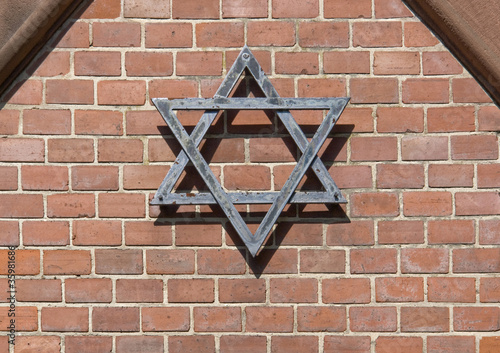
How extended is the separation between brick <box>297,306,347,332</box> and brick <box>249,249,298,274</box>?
148 mm

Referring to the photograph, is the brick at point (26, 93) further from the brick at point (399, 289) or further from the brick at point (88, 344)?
the brick at point (399, 289)

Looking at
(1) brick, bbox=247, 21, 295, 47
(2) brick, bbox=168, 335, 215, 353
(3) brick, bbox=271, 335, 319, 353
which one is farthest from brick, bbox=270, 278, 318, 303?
(1) brick, bbox=247, 21, 295, 47

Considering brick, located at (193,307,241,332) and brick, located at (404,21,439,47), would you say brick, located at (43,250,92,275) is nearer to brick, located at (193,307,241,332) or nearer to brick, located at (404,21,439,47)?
brick, located at (193,307,241,332)

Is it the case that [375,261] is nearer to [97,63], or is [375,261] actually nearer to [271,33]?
[271,33]

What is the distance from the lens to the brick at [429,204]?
176 cm

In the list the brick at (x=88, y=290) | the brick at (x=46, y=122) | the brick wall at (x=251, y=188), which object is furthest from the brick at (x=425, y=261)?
the brick at (x=46, y=122)

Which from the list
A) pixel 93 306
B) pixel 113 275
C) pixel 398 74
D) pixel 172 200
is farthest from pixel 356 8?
pixel 93 306

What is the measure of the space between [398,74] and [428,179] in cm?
38

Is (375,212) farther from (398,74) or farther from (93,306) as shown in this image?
(93,306)

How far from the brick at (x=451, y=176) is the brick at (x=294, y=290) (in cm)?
55

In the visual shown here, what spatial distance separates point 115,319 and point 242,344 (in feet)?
1.48

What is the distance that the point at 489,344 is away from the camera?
174 centimetres

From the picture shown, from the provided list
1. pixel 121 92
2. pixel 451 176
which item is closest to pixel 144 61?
pixel 121 92

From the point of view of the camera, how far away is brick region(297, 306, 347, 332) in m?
1.75
